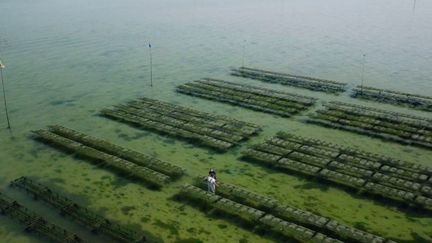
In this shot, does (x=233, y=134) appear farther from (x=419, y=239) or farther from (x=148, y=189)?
(x=419, y=239)

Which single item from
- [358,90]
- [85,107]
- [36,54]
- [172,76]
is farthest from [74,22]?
[358,90]

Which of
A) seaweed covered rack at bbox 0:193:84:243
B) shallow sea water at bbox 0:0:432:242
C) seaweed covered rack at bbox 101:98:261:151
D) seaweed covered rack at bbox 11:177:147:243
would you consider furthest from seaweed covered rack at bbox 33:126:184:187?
seaweed covered rack at bbox 0:193:84:243

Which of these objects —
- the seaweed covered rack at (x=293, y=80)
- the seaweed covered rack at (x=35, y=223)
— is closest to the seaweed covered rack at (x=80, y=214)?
the seaweed covered rack at (x=35, y=223)

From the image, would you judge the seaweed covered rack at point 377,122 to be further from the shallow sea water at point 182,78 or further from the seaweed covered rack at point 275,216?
the seaweed covered rack at point 275,216

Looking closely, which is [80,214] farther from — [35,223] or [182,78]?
[182,78]

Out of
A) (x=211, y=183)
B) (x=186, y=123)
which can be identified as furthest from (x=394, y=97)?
(x=211, y=183)

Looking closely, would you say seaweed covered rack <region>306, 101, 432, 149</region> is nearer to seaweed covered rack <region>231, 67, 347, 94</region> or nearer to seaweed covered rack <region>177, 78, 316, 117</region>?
seaweed covered rack <region>177, 78, 316, 117</region>
